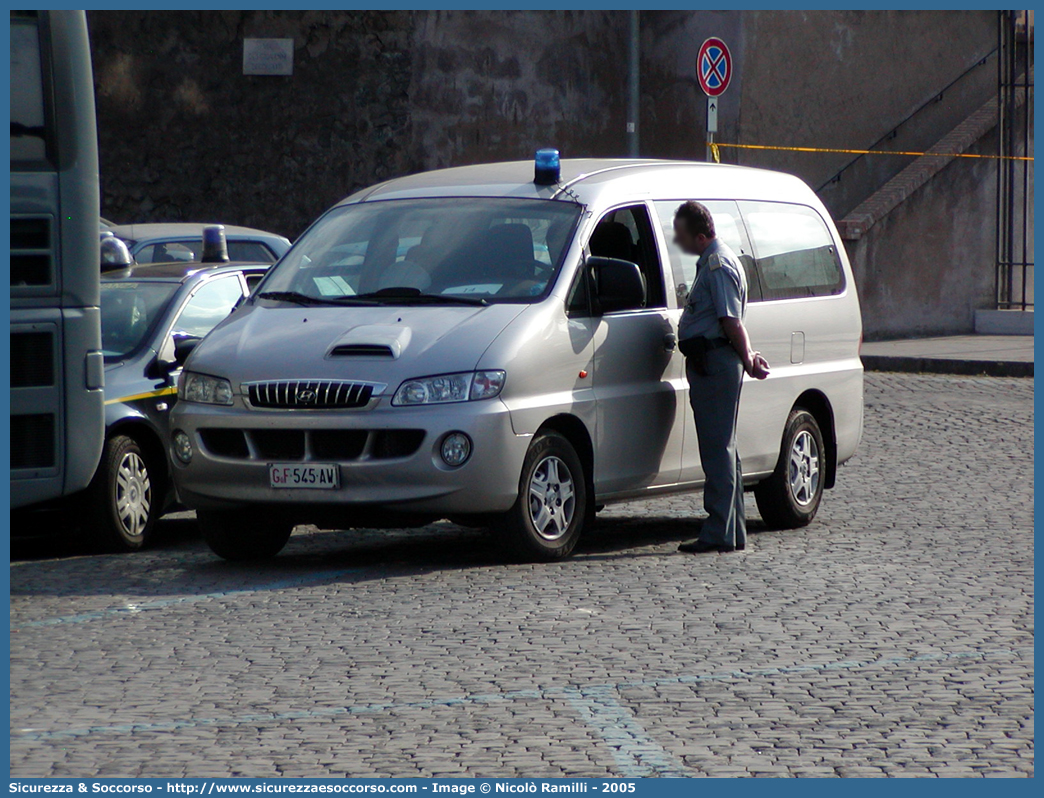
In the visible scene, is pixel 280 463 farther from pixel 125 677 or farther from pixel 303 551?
pixel 125 677

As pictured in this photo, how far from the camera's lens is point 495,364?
806cm

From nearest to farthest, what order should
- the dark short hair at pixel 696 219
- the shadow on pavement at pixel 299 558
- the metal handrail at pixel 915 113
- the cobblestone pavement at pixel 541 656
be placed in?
1. the cobblestone pavement at pixel 541 656
2. the shadow on pavement at pixel 299 558
3. the dark short hair at pixel 696 219
4. the metal handrail at pixel 915 113

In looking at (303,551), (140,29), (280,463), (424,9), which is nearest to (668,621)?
(280,463)

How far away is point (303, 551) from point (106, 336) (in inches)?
65.8

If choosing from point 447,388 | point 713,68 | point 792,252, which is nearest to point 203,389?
point 447,388

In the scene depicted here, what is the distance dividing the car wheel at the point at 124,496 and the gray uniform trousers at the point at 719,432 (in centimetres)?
298

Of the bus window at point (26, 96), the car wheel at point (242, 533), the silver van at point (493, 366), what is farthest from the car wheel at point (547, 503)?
the bus window at point (26, 96)

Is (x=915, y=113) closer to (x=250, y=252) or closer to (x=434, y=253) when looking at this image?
(x=250, y=252)

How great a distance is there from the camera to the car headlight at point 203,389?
8.40 m

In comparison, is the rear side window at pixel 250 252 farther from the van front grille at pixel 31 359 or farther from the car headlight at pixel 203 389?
the van front grille at pixel 31 359

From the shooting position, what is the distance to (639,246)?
9250mm

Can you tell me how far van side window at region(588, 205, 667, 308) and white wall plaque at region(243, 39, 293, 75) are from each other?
51.8 feet

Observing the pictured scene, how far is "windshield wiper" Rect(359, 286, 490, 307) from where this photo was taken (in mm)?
8500

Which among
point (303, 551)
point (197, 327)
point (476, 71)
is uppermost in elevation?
point (476, 71)
